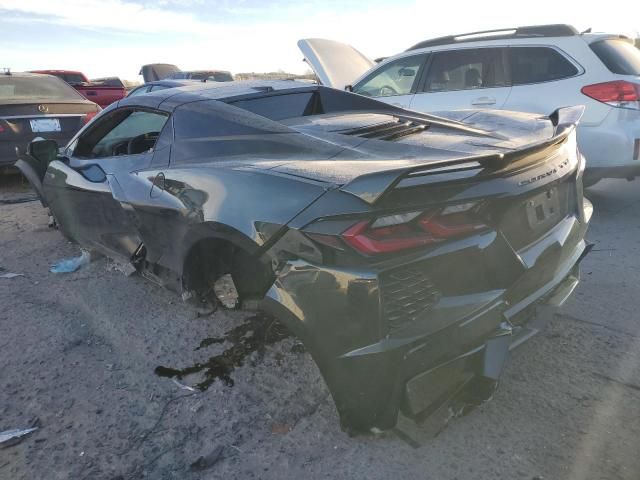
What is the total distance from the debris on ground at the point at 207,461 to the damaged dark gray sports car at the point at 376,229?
1.83ft

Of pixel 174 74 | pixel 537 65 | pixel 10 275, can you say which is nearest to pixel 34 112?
pixel 10 275

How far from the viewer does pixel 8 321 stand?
11.1 ft

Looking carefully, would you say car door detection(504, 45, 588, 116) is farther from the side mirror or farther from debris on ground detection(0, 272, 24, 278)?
debris on ground detection(0, 272, 24, 278)

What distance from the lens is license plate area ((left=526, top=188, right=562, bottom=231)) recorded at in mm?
2184

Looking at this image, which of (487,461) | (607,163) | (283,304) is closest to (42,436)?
(283,304)

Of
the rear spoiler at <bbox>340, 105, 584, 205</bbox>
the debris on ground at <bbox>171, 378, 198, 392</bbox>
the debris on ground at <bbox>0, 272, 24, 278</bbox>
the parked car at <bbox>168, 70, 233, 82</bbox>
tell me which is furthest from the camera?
the parked car at <bbox>168, 70, 233, 82</bbox>

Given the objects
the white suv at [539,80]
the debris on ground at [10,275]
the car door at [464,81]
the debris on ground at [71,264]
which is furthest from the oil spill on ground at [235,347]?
the car door at [464,81]

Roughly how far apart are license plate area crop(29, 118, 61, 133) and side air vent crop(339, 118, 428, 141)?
5566 millimetres

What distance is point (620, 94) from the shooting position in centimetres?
457

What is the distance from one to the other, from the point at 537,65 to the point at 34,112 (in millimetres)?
6092

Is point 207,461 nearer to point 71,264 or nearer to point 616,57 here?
point 71,264

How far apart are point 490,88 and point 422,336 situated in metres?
4.37

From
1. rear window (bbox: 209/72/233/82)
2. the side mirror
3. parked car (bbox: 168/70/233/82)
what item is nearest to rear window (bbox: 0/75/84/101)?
the side mirror

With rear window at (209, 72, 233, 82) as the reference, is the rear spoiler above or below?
above
